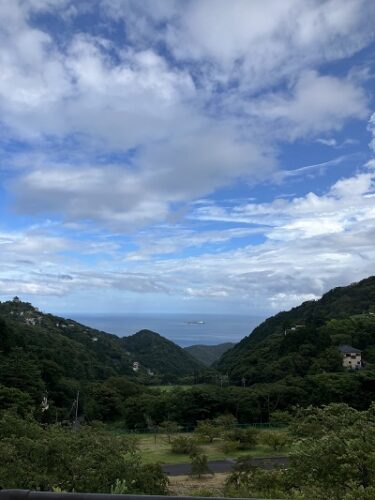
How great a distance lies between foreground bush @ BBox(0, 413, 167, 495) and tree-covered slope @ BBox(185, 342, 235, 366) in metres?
104

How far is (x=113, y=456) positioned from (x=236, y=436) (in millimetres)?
21379

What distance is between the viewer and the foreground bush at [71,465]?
9.12 m

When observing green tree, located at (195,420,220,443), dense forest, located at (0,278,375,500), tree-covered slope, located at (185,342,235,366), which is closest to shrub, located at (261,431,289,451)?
dense forest, located at (0,278,375,500)

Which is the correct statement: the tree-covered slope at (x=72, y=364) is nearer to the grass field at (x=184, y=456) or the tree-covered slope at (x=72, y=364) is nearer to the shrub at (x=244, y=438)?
the grass field at (x=184, y=456)

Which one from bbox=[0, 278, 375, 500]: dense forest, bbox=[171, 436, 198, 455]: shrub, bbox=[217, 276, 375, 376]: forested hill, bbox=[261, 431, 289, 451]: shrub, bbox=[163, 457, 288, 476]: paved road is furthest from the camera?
bbox=[217, 276, 375, 376]: forested hill

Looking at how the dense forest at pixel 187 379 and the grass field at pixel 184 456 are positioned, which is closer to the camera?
the grass field at pixel 184 456

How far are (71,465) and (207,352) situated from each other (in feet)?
381

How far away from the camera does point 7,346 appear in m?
47.2

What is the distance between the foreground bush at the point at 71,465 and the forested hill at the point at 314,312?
58.8m

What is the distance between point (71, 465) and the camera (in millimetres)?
9695

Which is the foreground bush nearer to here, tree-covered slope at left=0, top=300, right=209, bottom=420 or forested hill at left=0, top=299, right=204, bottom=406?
tree-covered slope at left=0, top=300, right=209, bottom=420

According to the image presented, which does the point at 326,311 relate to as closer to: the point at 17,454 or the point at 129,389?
the point at 129,389

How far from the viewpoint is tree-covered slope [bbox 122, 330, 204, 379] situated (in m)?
86.6

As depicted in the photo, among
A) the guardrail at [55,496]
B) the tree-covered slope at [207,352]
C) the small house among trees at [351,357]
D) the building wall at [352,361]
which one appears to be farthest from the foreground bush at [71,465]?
the tree-covered slope at [207,352]
